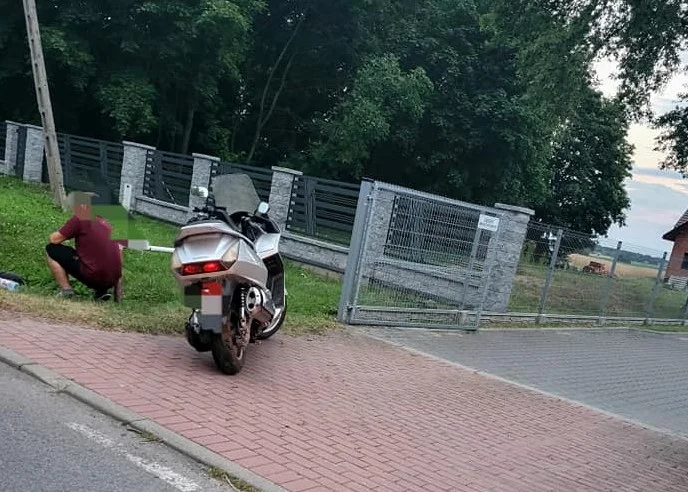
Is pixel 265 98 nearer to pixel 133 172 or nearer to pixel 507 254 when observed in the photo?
pixel 133 172

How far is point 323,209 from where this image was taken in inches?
541

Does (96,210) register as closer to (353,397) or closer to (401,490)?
(353,397)

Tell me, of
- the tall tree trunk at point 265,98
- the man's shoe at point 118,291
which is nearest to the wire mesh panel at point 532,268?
the man's shoe at point 118,291

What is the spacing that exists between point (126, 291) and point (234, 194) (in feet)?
8.86

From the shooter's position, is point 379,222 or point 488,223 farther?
point 488,223

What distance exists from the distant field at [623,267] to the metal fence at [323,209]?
15.2 ft

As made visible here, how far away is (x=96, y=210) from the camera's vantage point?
7152 millimetres

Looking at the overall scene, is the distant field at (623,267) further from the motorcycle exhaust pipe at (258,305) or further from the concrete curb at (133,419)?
the concrete curb at (133,419)

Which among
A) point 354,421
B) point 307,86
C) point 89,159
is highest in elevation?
point 307,86

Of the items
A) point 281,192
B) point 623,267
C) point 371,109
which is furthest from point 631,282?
point 371,109

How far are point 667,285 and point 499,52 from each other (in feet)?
49.8

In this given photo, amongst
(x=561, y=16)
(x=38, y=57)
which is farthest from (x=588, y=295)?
(x=38, y=57)

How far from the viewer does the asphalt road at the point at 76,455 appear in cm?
341

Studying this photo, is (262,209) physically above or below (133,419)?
above
